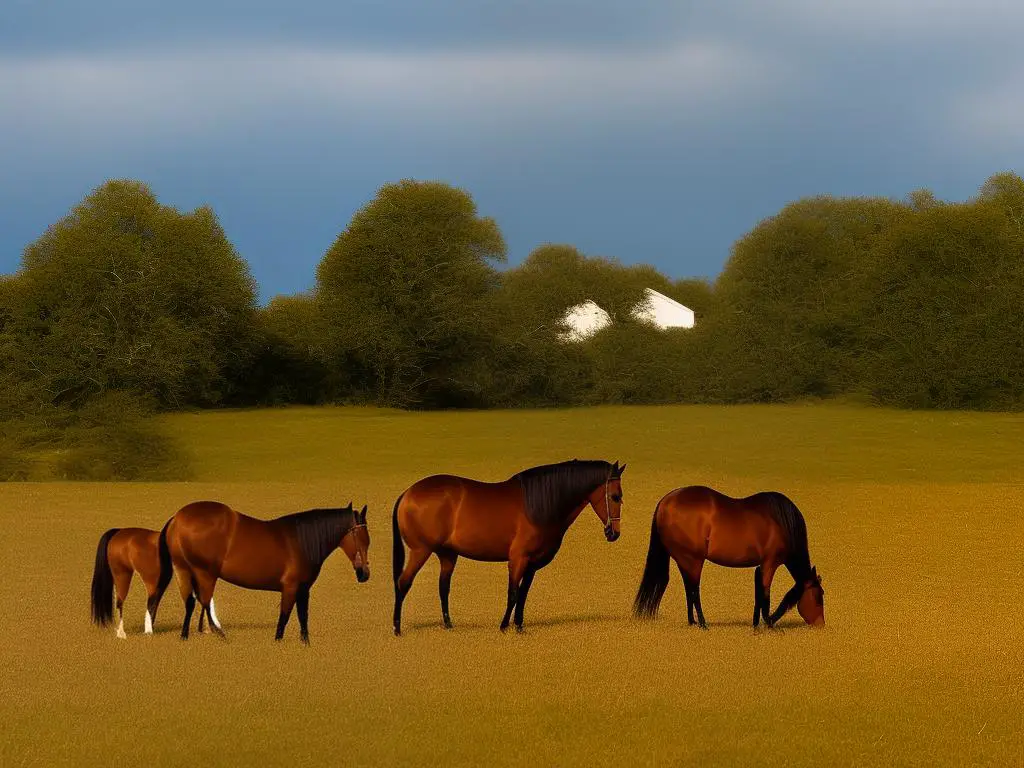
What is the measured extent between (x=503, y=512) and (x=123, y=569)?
3.36 meters

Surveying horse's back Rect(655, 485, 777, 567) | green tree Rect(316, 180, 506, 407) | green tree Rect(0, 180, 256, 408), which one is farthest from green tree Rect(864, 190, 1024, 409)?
horse's back Rect(655, 485, 777, 567)

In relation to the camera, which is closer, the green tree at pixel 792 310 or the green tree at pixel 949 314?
the green tree at pixel 949 314

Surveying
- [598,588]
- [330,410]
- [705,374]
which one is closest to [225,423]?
[330,410]

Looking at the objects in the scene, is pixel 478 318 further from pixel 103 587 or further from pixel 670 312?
pixel 103 587

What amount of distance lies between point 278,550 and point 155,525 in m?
12.6

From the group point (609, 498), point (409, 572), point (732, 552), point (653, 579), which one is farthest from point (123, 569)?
point (732, 552)

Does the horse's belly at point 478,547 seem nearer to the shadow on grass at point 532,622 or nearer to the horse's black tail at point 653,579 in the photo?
the shadow on grass at point 532,622

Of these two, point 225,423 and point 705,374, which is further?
point 705,374

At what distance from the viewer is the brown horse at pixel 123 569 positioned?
9.99 metres

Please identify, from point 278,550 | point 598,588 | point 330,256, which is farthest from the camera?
point 330,256

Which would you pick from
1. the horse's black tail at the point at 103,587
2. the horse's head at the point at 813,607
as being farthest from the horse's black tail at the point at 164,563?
the horse's head at the point at 813,607

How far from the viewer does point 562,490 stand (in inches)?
380

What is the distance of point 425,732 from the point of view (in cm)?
760

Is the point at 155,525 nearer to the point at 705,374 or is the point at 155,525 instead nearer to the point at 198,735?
the point at 198,735
